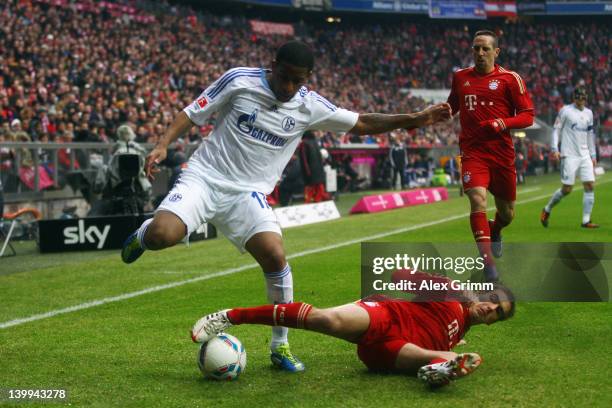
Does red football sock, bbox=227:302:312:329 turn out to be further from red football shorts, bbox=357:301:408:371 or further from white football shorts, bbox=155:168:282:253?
white football shorts, bbox=155:168:282:253

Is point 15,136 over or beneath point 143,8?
beneath

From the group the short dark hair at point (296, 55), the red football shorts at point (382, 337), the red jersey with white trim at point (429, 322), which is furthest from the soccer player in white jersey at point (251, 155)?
the red jersey with white trim at point (429, 322)

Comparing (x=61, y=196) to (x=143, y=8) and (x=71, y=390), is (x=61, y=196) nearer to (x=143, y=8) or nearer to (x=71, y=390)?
(x=71, y=390)

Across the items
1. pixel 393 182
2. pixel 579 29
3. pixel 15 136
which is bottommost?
pixel 393 182

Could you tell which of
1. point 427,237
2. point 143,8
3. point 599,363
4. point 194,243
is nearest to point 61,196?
point 194,243

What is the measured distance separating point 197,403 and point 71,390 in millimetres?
851

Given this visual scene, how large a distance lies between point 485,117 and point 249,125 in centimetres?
441

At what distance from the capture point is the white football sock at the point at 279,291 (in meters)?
5.98

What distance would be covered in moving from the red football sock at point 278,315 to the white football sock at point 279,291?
603 millimetres

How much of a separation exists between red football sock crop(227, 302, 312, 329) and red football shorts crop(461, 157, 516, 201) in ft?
16.2

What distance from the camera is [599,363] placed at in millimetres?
5824

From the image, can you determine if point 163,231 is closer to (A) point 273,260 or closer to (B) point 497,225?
(A) point 273,260

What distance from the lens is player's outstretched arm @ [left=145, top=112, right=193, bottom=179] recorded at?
6109mm

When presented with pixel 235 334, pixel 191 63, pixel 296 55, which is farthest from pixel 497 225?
pixel 191 63
